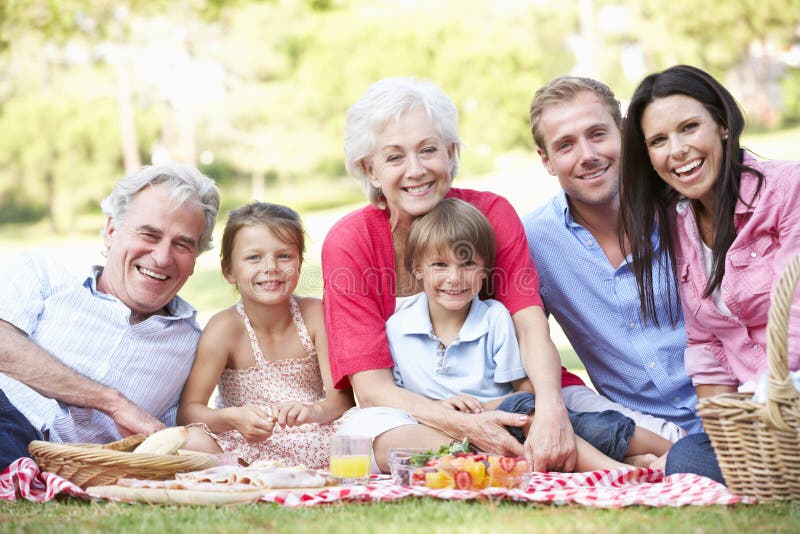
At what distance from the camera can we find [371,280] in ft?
13.7

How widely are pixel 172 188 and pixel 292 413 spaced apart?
3.78ft

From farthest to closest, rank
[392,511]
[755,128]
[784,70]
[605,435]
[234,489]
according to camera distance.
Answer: [784,70] → [755,128] → [605,435] → [234,489] → [392,511]

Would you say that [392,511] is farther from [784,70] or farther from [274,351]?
[784,70]

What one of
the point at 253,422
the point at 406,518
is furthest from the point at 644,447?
the point at 253,422

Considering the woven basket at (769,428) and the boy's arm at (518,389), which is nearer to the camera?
the woven basket at (769,428)

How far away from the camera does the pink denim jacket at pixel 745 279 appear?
3.47 metres

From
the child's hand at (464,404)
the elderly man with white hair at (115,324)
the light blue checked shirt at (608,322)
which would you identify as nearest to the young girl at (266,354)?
the elderly man with white hair at (115,324)

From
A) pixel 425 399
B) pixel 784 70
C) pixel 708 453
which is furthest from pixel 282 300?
pixel 784 70

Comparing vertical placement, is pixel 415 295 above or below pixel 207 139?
below

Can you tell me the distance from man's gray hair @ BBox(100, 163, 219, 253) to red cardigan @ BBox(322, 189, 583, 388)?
0.60 metres

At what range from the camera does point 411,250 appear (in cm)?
411

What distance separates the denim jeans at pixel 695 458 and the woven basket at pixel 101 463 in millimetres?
1770

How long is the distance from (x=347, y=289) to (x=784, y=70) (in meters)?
29.6

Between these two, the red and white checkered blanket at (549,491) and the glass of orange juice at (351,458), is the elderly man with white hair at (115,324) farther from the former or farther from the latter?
the glass of orange juice at (351,458)
